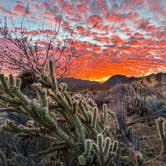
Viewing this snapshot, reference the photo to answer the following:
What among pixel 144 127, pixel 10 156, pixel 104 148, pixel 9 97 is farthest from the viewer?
pixel 144 127

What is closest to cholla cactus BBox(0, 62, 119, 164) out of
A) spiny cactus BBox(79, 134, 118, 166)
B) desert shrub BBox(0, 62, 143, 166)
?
desert shrub BBox(0, 62, 143, 166)

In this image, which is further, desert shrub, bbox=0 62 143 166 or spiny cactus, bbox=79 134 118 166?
desert shrub, bbox=0 62 143 166

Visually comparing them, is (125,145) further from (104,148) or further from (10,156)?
(10,156)

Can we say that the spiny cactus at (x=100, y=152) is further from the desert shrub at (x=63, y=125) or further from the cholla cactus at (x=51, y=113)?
the cholla cactus at (x=51, y=113)

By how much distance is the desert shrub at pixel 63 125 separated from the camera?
291 cm

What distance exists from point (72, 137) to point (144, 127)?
2.64m

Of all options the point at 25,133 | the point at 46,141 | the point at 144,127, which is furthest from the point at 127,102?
the point at 25,133

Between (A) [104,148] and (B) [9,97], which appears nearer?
(A) [104,148]

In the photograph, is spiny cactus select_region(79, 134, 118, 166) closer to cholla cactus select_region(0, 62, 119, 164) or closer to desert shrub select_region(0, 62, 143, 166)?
desert shrub select_region(0, 62, 143, 166)

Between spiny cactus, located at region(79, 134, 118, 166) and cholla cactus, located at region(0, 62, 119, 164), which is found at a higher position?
cholla cactus, located at region(0, 62, 119, 164)

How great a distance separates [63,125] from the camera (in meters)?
3.64

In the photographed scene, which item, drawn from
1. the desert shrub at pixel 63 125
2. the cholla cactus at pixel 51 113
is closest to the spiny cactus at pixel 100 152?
the desert shrub at pixel 63 125

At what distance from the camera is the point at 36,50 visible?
8344 mm

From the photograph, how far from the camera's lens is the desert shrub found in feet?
9.56
